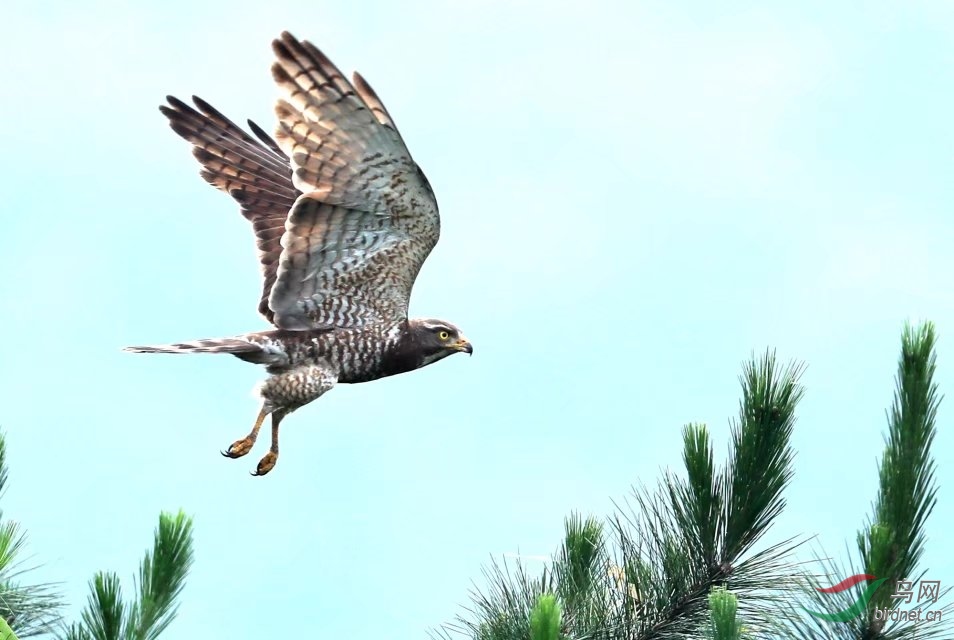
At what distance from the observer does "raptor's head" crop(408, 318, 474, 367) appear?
8.81 m

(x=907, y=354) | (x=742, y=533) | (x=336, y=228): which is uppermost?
(x=336, y=228)

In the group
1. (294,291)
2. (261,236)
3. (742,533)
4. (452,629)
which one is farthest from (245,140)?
(742,533)

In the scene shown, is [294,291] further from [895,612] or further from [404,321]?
[895,612]

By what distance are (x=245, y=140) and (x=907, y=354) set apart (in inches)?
241

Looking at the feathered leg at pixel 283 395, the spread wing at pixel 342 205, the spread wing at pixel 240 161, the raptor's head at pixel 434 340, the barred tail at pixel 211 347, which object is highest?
the spread wing at pixel 240 161

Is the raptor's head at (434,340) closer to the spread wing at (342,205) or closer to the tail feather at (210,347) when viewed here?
the spread wing at (342,205)

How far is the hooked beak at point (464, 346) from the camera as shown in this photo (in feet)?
29.7

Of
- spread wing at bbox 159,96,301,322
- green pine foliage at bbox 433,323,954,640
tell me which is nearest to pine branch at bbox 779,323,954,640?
green pine foliage at bbox 433,323,954,640

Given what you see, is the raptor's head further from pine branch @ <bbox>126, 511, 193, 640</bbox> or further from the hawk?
pine branch @ <bbox>126, 511, 193, 640</bbox>

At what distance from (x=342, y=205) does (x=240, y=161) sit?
7.26ft

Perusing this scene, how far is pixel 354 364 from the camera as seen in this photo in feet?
27.7

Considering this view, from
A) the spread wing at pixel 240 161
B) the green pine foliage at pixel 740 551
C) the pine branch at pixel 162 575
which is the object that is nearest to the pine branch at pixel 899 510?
the green pine foliage at pixel 740 551

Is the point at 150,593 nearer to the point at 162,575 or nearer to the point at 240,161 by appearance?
the point at 162,575

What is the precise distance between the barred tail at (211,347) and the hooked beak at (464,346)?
1.54 metres
